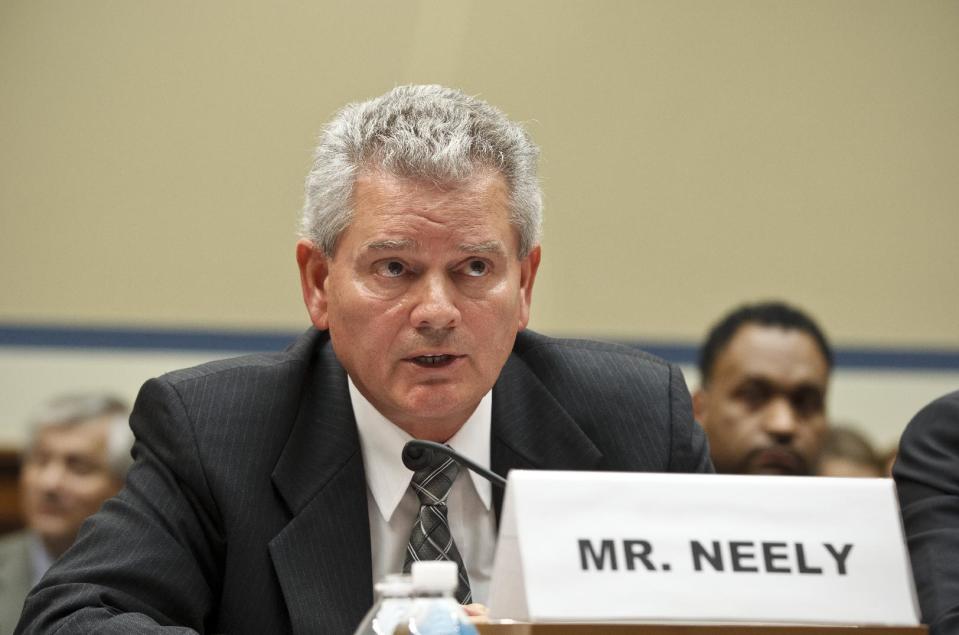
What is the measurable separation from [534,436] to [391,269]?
457 millimetres

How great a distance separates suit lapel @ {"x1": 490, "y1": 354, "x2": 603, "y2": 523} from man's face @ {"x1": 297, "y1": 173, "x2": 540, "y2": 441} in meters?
0.16

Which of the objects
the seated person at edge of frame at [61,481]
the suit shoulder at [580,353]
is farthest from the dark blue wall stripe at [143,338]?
the suit shoulder at [580,353]

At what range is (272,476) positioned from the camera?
216cm

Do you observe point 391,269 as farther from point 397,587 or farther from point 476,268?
point 397,587

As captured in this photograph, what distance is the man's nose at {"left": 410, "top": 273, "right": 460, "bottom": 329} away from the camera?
2084 millimetres

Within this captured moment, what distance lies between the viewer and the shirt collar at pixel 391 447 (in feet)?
7.36

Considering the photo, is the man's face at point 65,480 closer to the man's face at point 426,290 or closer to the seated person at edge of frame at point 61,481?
the seated person at edge of frame at point 61,481

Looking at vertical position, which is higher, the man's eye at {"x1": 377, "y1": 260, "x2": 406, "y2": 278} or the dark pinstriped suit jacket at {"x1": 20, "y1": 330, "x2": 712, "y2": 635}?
the man's eye at {"x1": 377, "y1": 260, "x2": 406, "y2": 278}

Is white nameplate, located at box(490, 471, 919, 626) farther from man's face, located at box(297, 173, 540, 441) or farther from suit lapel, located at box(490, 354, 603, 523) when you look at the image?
suit lapel, located at box(490, 354, 603, 523)

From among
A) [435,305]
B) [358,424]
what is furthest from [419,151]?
[358,424]

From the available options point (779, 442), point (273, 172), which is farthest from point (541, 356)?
point (273, 172)

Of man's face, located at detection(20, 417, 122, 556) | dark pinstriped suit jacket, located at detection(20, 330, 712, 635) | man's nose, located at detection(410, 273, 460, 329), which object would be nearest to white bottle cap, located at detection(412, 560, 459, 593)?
dark pinstriped suit jacket, located at detection(20, 330, 712, 635)

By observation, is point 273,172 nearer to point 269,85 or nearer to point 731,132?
point 269,85

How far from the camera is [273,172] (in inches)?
210
